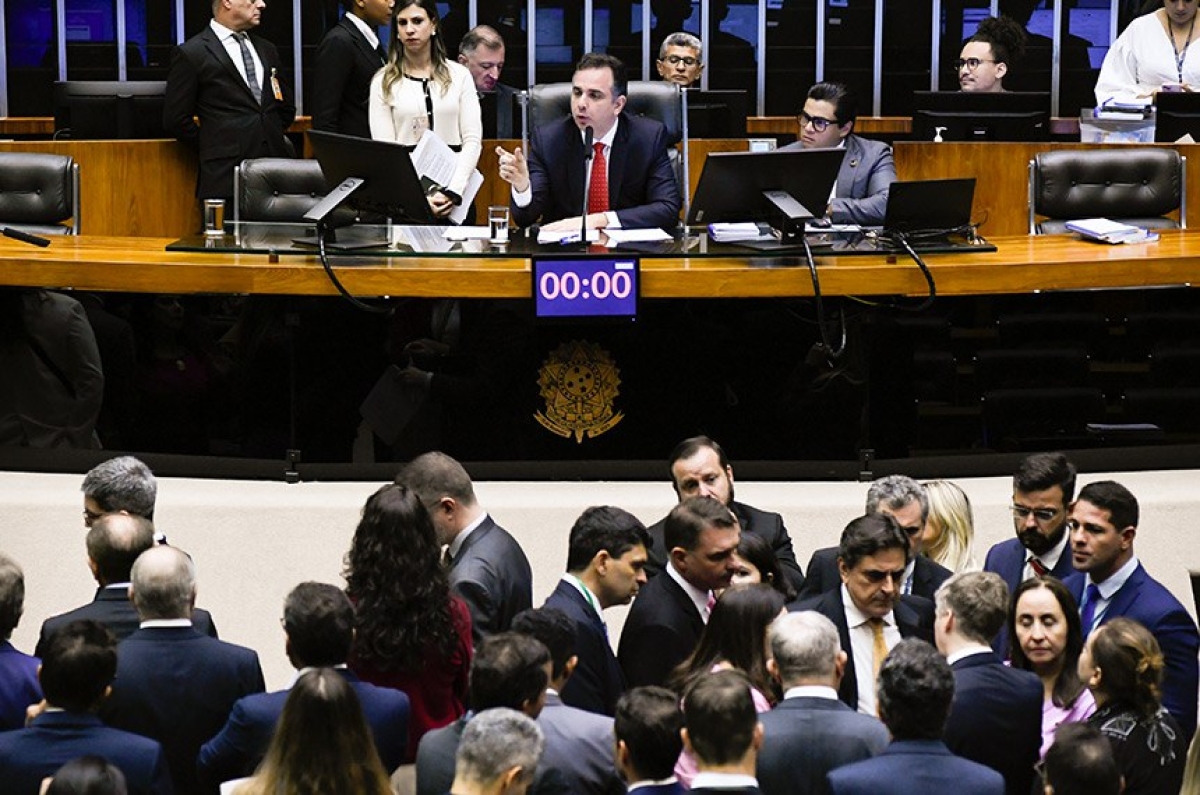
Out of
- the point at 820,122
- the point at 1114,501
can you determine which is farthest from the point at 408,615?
the point at 820,122

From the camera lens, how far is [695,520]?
4.64 m

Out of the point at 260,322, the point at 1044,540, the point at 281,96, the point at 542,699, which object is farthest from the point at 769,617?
the point at 281,96

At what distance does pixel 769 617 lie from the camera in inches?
167

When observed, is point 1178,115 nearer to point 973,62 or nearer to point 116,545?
point 973,62

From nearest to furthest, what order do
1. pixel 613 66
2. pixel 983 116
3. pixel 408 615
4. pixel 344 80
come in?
pixel 408 615 → pixel 613 66 → pixel 344 80 → pixel 983 116

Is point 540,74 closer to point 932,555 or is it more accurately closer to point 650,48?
point 650,48

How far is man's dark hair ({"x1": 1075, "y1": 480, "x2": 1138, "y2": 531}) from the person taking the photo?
4898 mm

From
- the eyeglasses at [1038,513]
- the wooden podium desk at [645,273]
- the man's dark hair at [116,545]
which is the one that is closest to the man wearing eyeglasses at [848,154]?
the wooden podium desk at [645,273]

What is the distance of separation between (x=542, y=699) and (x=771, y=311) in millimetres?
2807

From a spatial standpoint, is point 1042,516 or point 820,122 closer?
point 1042,516

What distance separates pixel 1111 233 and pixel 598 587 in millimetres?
3163

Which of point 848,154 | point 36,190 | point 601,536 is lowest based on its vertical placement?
point 601,536

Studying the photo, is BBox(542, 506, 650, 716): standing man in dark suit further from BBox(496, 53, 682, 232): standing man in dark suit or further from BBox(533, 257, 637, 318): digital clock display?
BBox(496, 53, 682, 232): standing man in dark suit

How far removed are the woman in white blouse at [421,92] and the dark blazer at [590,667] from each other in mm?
3840
